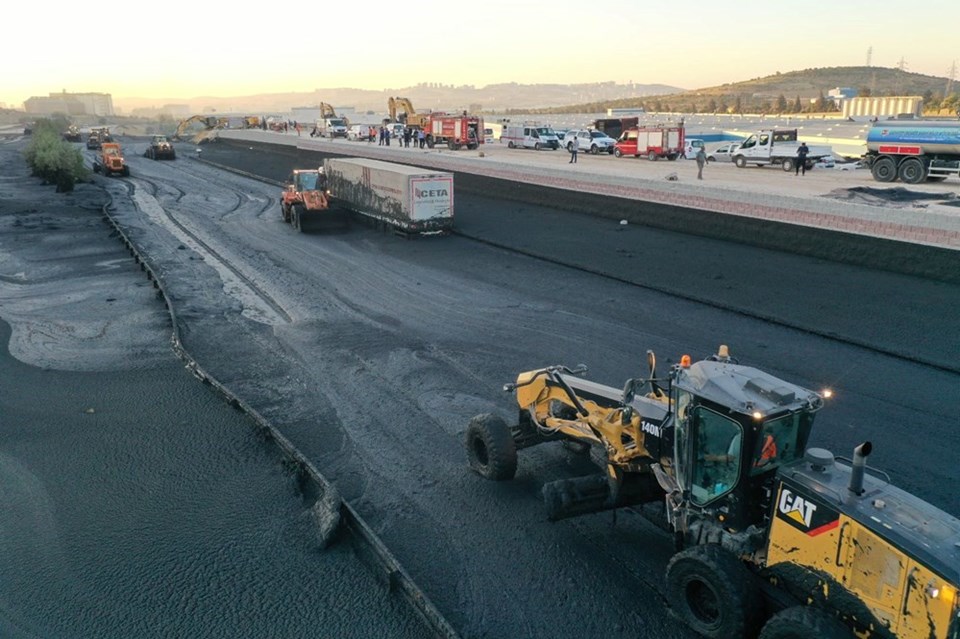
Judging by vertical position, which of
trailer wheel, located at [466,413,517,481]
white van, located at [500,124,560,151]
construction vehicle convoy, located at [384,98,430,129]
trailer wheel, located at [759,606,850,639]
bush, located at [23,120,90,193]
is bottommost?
trailer wheel, located at [466,413,517,481]

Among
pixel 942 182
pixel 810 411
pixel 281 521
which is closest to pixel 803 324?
pixel 810 411

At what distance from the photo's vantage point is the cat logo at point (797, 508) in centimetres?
550

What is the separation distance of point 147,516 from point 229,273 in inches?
561

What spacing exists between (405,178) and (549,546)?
2016 centimetres

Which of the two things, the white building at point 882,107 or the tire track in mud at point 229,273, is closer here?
the tire track in mud at point 229,273

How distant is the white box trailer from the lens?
26219 millimetres

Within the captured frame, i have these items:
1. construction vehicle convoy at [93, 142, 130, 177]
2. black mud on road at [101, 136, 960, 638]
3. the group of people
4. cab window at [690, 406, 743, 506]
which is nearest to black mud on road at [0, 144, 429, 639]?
black mud on road at [101, 136, 960, 638]

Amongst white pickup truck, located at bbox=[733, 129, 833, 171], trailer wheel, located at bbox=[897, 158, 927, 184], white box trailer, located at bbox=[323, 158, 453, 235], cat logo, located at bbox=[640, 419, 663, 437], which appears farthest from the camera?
white pickup truck, located at bbox=[733, 129, 833, 171]

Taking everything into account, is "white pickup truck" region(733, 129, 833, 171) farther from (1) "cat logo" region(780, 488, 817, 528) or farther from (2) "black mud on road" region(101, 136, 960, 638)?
(1) "cat logo" region(780, 488, 817, 528)

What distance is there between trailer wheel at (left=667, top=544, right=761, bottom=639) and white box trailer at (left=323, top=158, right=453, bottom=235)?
21.1m

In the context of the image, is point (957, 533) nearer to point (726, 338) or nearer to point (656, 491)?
point (656, 491)

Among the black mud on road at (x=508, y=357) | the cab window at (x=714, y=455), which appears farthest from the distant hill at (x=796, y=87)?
the cab window at (x=714, y=455)

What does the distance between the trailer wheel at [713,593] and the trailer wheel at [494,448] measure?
10.6 feet

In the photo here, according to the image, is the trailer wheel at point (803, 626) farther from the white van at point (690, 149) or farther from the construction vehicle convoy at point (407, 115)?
the construction vehicle convoy at point (407, 115)
